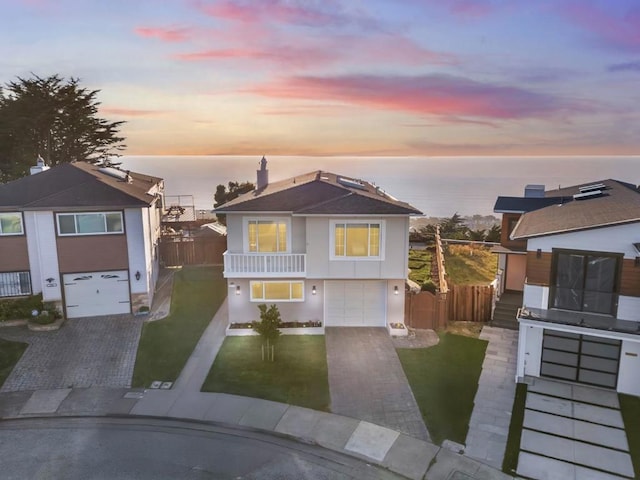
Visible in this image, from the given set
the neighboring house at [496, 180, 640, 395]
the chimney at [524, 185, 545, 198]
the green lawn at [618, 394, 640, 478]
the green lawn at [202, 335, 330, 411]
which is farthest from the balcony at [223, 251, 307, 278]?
the chimney at [524, 185, 545, 198]

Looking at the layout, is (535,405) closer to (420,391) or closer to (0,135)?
(420,391)

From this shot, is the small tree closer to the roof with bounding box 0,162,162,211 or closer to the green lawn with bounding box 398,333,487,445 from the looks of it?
the green lawn with bounding box 398,333,487,445

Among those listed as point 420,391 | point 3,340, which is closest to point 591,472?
point 420,391

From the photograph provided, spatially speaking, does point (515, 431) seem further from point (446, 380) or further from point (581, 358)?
point (581, 358)

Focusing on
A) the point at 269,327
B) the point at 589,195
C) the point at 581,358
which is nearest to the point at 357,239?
the point at 269,327

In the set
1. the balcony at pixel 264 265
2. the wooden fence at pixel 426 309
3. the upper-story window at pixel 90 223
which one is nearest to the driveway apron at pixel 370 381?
the wooden fence at pixel 426 309

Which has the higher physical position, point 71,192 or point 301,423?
point 71,192

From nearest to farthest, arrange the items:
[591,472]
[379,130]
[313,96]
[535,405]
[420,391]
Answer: [591,472] → [535,405] → [420,391] → [313,96] → [379,130]
